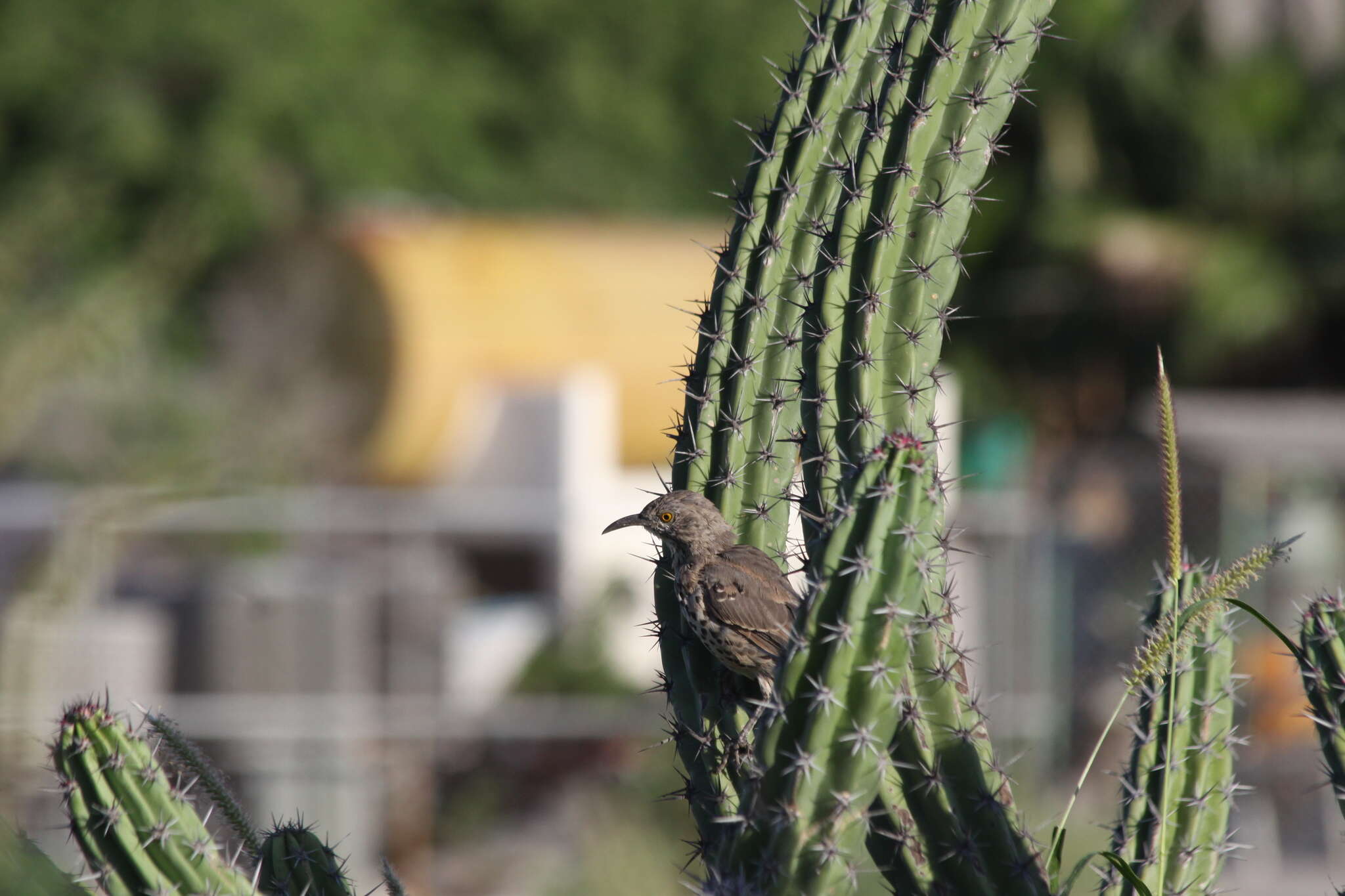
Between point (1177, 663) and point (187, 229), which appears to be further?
point (187, 229)

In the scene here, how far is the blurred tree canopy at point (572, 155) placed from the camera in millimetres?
15297

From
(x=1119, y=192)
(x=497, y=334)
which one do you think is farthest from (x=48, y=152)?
(x=1119, y=192)

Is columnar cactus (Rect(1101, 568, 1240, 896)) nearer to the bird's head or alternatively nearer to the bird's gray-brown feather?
the bird's gray-brown feather

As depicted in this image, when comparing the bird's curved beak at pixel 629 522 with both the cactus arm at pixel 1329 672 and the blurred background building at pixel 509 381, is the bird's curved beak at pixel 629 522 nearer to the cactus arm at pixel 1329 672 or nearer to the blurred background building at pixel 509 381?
the blurred background building at pixel 509 381

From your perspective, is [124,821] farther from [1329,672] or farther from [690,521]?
[1329,672]

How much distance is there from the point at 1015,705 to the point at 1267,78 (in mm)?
8797

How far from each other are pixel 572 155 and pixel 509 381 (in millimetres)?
8162

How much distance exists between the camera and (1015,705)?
9461 millimetres

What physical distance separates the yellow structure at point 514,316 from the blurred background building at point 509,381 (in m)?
0.04

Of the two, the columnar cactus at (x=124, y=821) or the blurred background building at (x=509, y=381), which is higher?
the blurred background building at (x=509, y=381)

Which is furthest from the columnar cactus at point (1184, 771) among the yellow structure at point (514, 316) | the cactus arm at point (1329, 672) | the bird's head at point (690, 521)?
the yellow structure at point (514, 316)

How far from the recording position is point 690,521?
9.26 ft

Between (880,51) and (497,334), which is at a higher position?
(497,334)

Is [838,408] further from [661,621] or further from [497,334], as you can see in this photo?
[497,334]
